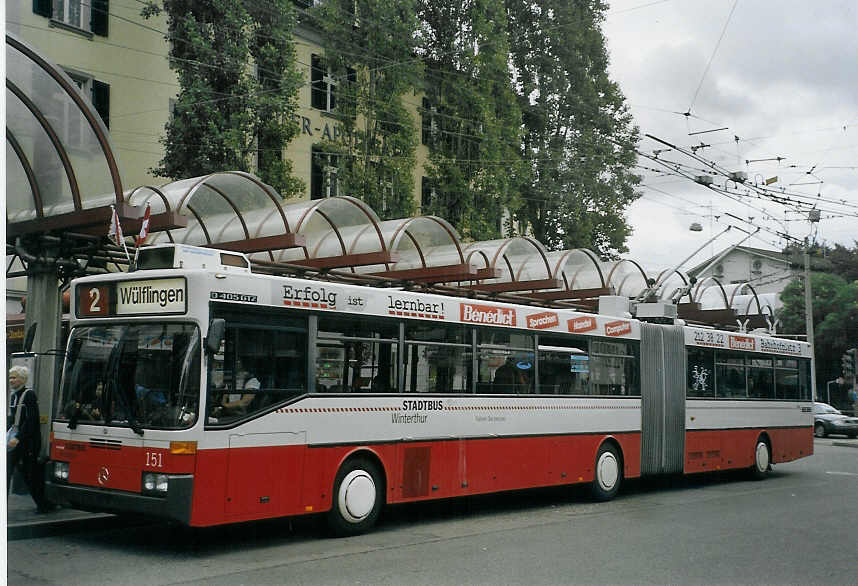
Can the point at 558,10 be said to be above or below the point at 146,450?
above

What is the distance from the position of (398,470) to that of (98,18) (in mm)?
14805

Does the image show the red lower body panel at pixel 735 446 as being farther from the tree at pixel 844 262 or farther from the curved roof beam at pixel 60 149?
the tree at pixel 844 262

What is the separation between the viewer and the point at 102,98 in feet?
70.8

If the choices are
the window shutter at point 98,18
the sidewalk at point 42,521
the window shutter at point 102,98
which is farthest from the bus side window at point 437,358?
the window shutter at point 98,18

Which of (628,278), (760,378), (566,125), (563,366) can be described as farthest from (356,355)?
(566,125)

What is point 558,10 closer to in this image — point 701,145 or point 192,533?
point 701,145

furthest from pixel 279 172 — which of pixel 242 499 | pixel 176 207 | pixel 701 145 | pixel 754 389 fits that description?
pixel 242 499

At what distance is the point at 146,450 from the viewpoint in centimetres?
925

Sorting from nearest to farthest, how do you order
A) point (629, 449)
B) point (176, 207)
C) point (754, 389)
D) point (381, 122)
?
point (176, 207) < point (629, 449) < point (754, 389) < point (381, 122)

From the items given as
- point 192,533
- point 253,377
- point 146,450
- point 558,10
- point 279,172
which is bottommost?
point 192,533

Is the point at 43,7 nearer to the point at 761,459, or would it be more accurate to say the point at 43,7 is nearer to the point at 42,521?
the point at 42,521

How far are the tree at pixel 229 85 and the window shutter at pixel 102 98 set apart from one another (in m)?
2.00

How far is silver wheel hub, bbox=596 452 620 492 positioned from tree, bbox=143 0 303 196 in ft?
31.5

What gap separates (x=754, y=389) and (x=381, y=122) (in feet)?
35.1
